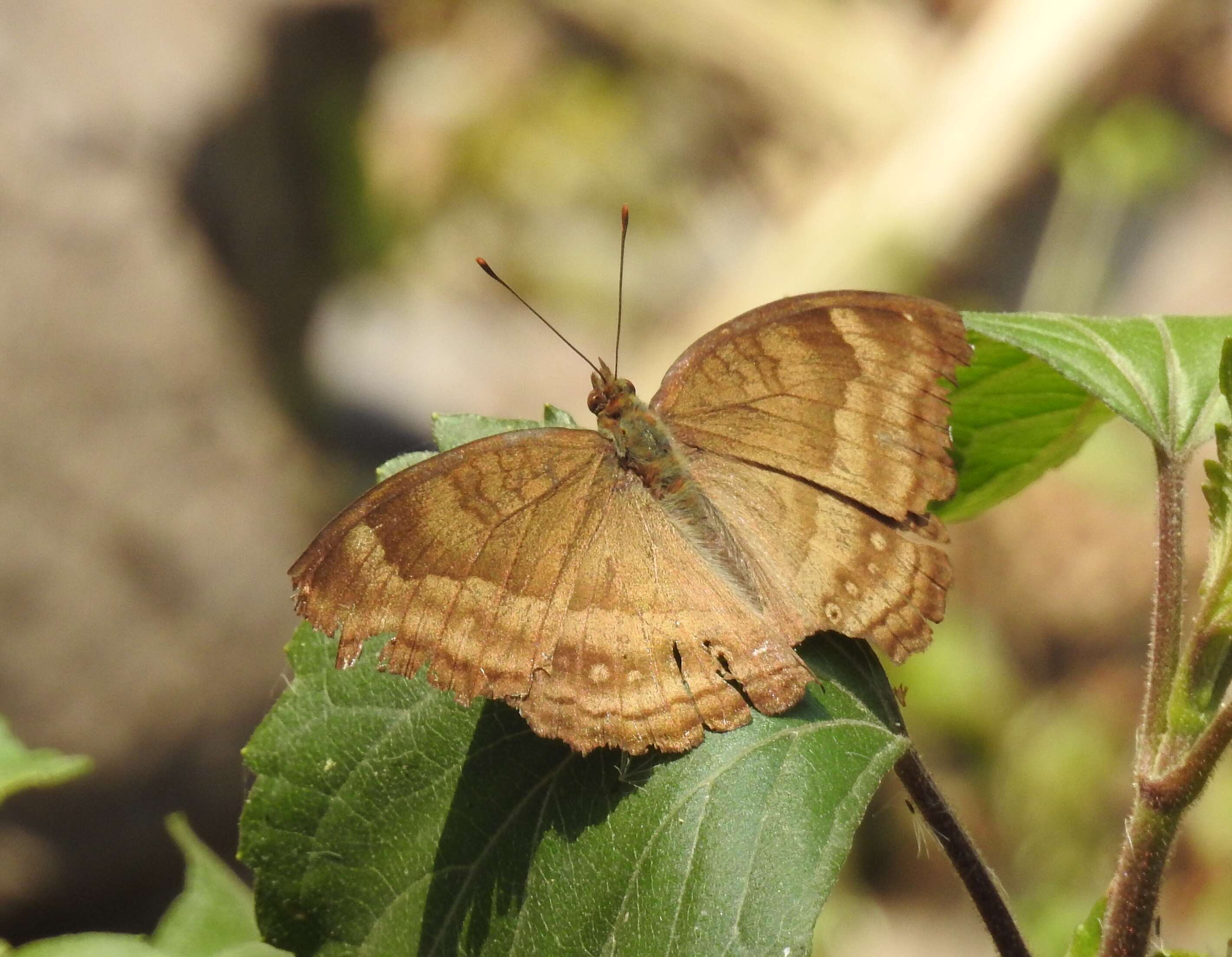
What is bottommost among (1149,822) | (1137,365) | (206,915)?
(206,915)

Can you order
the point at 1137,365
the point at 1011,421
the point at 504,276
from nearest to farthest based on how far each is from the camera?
the point at 1137,365 < the point at 1011,421 < the point at 504,276

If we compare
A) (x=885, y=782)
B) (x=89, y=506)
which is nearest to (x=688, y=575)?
(x=885, y=782)

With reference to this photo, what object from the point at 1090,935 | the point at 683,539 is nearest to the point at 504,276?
the point at 683,539

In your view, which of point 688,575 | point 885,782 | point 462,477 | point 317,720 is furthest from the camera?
point 885,782

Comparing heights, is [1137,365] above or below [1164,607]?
above

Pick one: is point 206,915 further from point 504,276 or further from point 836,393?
point 504,276

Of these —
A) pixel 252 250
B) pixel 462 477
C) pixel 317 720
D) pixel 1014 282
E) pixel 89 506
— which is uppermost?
pixel 1014 282

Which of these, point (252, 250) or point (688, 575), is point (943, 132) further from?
point (688, 575)

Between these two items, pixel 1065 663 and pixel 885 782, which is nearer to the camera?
pixel 885 782
